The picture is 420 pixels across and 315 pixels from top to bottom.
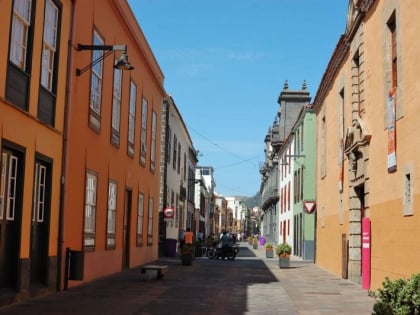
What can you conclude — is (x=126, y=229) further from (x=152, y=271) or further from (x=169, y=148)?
(x=169, y=148)

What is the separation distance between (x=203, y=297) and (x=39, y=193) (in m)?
4.28

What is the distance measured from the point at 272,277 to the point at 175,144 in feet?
59.0

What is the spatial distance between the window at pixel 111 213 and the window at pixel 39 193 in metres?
5.98

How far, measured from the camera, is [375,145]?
648 inches

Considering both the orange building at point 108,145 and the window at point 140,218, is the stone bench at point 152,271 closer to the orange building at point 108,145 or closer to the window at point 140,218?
the orange building at point 108,145

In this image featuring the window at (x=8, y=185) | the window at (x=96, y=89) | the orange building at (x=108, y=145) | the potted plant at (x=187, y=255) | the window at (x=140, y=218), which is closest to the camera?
the window at (x=8, y=185)

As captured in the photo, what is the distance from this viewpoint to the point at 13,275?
11.8 metres

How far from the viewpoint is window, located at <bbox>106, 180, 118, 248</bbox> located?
64.4 feet

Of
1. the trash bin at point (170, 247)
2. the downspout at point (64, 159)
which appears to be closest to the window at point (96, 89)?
the downspout at point (64, 159)

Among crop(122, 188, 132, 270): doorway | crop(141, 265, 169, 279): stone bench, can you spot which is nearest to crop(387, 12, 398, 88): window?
crop(141, 265, 169, 279): stone bench

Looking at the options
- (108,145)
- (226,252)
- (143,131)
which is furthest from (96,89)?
(226,252)

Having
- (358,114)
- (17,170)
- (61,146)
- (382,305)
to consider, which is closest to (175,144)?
(358,114)

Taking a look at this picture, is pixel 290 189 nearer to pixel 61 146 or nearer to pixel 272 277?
pixel 272 277

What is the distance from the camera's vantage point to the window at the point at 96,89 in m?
17.1
